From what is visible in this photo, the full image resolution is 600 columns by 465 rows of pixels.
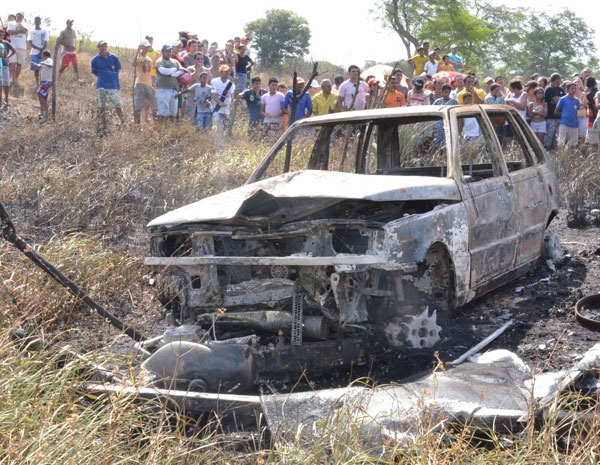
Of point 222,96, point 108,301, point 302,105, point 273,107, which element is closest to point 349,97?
point 302,105

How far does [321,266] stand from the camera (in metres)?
5.19

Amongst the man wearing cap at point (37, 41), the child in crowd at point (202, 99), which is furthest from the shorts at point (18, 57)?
the child in crowd at point (202, 99)

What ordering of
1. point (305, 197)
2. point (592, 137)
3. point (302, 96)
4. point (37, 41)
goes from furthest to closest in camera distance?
1. point (37, 41)
2. point (592, 137)
3. point (302, 96)
4. point (305, 197)

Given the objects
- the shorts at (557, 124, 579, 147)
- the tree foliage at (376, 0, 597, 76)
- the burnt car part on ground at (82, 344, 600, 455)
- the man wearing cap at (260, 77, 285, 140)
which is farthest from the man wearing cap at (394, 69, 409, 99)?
the tree foliage at (376, 0, 597, 76)

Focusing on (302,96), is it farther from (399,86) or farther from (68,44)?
(68,44)

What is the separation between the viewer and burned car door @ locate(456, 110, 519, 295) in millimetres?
6047

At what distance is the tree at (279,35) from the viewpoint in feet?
138

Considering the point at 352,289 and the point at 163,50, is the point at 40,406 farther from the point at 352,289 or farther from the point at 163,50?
the point at 163,50

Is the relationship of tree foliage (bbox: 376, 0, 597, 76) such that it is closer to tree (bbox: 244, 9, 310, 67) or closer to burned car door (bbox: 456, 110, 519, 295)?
tree (bbox: 244, 9, 310, 67)

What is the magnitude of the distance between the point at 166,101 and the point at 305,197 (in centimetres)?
959

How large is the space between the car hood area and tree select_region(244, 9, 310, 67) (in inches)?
1432

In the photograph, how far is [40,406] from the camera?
3693 millimetres

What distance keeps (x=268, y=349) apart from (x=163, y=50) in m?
10.3

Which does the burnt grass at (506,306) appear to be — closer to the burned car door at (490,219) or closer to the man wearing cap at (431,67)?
the burned car door at (490,219)
